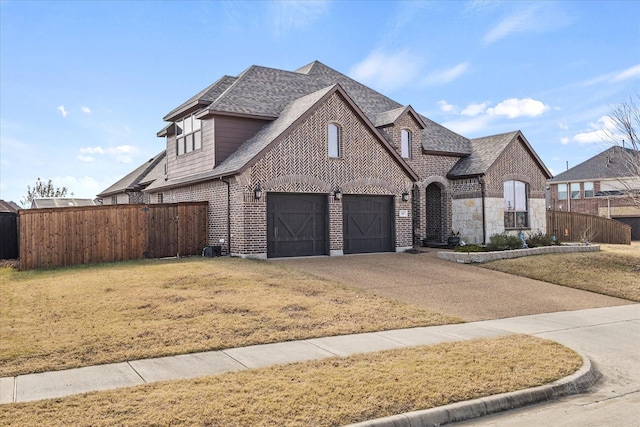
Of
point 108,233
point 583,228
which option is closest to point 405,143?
point 108,233

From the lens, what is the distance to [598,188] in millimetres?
49562

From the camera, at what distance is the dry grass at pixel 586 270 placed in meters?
16.5

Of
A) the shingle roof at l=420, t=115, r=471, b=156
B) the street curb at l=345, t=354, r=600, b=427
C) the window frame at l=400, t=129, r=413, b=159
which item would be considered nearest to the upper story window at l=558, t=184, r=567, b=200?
the shingle roof at l=420, t=115, r=471, b=156

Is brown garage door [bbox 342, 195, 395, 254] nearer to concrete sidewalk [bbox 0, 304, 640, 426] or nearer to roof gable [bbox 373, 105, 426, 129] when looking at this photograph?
roof gable [bbox 373, 105, 426, 129]

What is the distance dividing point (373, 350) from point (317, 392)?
2.41 m

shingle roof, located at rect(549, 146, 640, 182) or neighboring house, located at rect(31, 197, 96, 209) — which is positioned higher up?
shingle roof, located at rect(549, 146, 640, 182)

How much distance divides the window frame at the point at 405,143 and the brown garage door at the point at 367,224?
3944mm

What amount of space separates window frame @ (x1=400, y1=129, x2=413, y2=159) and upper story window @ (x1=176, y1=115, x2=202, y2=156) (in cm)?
945

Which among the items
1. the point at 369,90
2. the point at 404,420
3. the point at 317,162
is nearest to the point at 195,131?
the point at 317,162

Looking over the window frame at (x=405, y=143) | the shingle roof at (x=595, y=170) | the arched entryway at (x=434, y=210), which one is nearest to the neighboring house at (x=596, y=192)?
the shingle roof at (x=595, y=170)

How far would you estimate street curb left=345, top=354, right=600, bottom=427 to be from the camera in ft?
19.2

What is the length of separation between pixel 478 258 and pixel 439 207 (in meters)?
8.27

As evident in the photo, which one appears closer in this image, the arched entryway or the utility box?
the utility box

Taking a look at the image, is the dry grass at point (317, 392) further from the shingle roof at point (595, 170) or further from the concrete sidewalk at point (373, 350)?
the shingle roof at point (595, 170)
